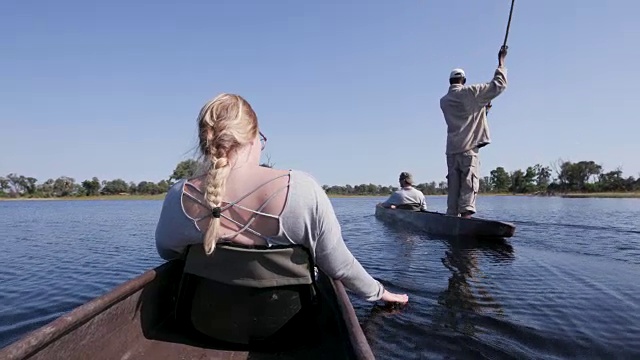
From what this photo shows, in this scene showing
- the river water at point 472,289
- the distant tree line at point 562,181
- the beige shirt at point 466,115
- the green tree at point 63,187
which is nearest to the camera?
the river water at point 472,289

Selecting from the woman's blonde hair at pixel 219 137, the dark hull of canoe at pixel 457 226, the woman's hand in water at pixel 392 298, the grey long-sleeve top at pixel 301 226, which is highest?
the woman's blonde hair at pixel 219 137

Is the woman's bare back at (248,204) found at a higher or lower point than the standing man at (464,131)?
Answer: lower

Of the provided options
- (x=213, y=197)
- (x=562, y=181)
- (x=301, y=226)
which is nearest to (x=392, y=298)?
(x=301, y=226)

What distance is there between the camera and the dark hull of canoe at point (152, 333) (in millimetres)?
1900

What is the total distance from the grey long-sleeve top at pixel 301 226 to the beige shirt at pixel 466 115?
6.69 meters

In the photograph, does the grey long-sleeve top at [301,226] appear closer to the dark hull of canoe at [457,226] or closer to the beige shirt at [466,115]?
the dark hull of canoe at [457,226]

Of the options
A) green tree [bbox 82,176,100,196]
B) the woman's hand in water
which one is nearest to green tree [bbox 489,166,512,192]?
the woman's hand in water

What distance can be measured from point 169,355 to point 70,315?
2.24ft

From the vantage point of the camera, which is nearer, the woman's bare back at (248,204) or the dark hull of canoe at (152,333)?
the dark hull of canoe at (152,333)

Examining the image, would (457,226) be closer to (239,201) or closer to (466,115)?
(466,115)

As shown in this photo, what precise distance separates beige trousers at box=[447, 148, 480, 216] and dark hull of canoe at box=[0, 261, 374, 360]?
6.44 meters

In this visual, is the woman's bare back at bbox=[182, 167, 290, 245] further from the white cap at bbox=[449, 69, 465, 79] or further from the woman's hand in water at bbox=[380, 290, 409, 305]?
the white cap at bbox=[449, 69, 465, 79]

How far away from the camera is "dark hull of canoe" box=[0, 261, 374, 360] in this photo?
74.8 inches

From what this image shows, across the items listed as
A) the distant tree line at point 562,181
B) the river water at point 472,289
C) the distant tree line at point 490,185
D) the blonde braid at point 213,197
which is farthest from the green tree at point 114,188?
the blonde braid at point 213,197
